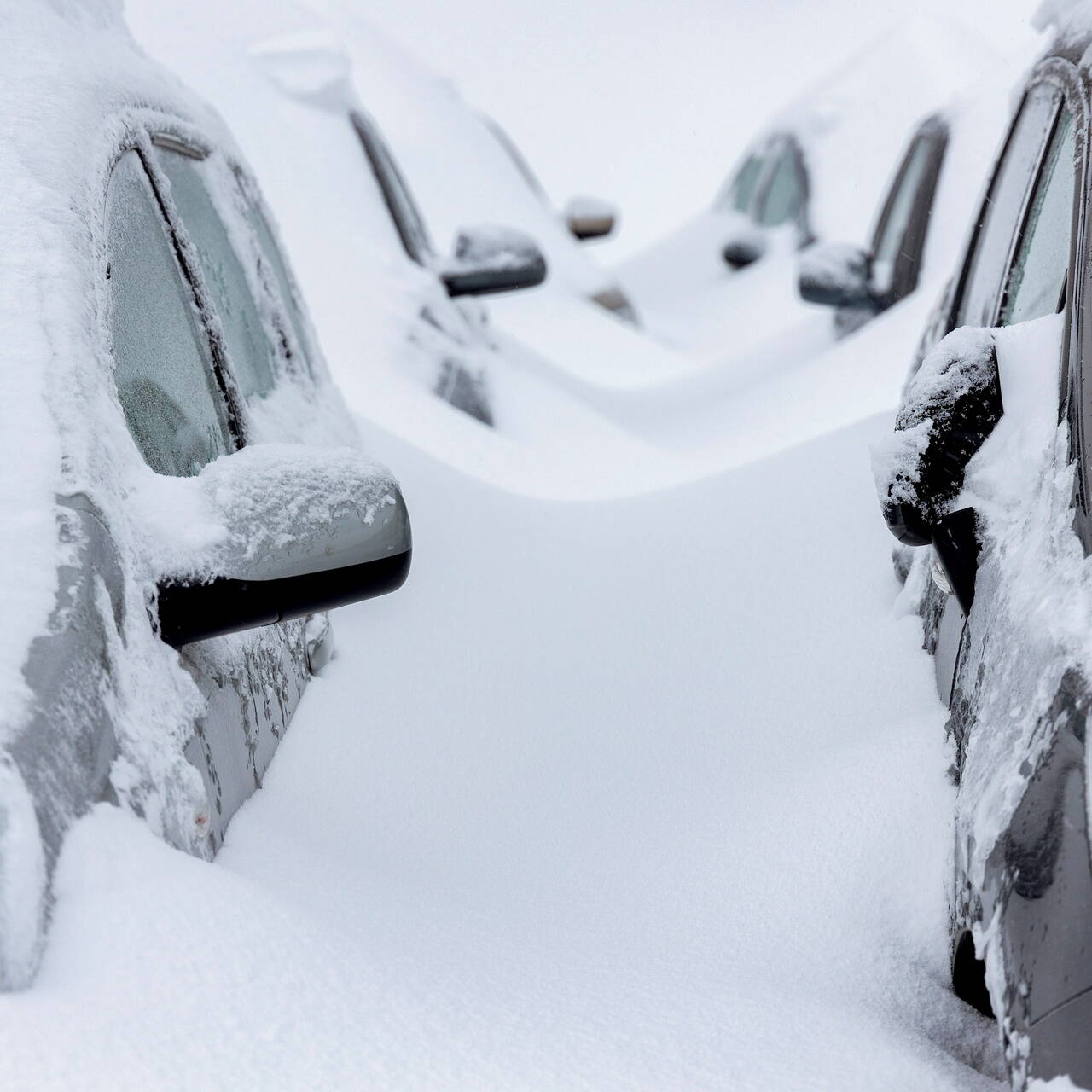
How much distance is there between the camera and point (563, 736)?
91.6 inches

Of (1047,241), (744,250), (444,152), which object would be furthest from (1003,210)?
(744,250)

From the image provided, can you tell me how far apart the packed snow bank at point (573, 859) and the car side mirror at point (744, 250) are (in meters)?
11.4

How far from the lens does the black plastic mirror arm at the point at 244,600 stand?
152cm

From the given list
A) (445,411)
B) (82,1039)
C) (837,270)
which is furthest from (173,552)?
(837,270)

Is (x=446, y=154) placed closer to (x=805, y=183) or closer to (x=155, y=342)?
(x=155, y=342)

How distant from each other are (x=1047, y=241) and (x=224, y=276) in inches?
56.4

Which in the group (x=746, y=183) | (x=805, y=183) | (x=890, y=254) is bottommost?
(x=890, y=254)

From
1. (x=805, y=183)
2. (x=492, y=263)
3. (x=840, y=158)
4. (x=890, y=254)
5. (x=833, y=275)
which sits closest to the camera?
(x=492, y=263)

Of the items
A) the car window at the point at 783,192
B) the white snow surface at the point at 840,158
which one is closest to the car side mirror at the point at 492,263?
the white snow surface at the point at 840,158

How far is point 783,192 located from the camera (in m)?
14.2

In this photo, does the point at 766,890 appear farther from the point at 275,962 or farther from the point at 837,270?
the point at 837,270

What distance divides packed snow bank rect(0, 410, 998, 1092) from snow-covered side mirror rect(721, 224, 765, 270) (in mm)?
11358

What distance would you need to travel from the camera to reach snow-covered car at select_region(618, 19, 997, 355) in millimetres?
11703

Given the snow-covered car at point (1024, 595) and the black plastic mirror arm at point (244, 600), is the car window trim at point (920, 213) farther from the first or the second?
the black plastic mirror arm at point (244, 600)
